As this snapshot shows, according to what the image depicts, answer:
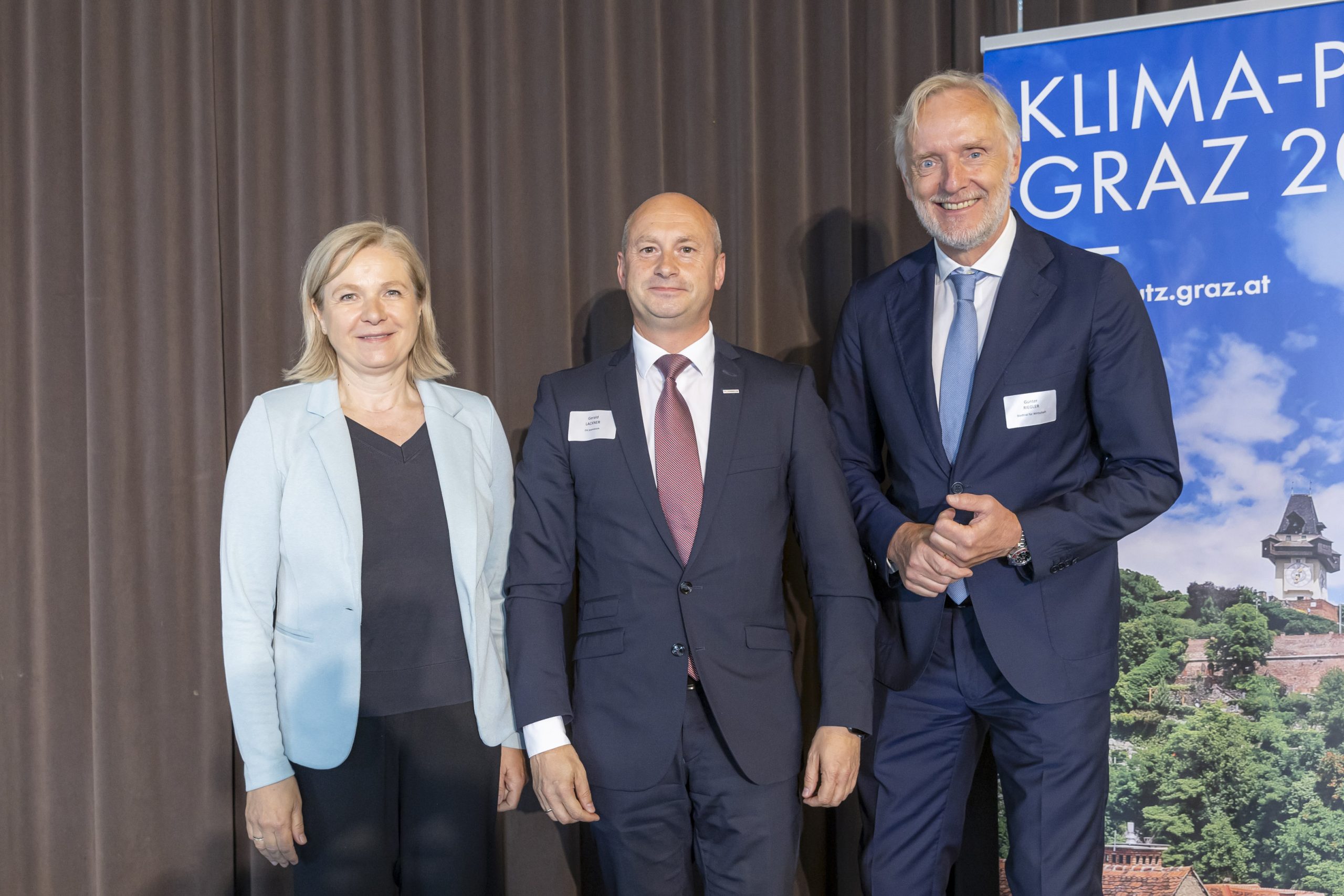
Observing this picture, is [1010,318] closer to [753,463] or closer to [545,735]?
[753,463]

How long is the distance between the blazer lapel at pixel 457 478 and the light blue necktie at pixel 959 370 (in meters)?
1.03

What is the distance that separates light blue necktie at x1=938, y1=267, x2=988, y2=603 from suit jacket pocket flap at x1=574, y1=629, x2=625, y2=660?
715 millimetres

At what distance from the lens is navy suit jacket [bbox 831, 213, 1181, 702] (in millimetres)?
2000

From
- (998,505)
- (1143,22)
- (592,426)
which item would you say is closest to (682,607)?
(592,426)

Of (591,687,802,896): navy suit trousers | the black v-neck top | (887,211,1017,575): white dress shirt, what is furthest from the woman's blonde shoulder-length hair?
(887,211,1017,575): white dress shirt

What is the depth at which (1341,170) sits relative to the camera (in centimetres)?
244

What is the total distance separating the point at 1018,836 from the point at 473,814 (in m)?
1.15

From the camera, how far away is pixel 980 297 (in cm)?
219

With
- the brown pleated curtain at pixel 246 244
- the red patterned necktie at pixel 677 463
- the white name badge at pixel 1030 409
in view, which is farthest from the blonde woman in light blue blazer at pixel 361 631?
the white name badge at pixel 1030 409

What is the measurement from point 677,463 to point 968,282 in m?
0.77

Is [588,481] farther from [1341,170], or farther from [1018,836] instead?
[1341,170]

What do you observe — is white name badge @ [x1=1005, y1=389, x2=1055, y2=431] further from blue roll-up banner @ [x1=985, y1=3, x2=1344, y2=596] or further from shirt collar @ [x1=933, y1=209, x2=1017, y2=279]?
blue roll-up banner @ [x1=985, y1=3, x2=1344, y2=596]

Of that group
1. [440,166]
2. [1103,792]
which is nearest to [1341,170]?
[1103,792]

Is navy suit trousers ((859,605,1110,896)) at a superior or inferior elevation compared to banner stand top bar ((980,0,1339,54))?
inferior
